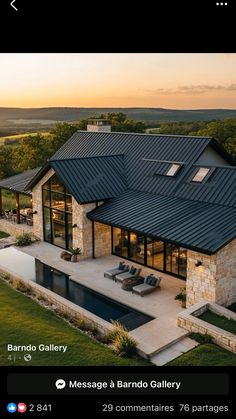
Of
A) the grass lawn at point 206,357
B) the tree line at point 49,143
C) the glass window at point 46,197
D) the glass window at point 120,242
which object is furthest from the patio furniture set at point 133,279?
the tree line at point 49,143

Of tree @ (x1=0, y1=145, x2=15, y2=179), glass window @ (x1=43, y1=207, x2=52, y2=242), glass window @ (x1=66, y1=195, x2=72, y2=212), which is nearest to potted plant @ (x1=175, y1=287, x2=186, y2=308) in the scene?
glass window @ (x1=66, y1=195, x2=72, y2=212)

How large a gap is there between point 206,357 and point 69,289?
6.75m

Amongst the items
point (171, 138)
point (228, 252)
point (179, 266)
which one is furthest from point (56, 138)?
point (228, 252)

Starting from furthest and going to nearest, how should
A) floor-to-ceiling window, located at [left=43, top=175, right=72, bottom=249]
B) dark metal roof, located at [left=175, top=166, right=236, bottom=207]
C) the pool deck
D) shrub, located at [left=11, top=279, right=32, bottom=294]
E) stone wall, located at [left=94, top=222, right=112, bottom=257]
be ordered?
1. floor-to-ceiling window, located at [left=43, top=175, right=72, bottom=249]
2. stone wall, located at [left=94, top=222, right=112, bottom=257]
3. dark metal roof, located at [left=175, top=166, right=236, bottom=207]
4. shrub, located at [left=11, top=279, right=32, bottom=294]
5. the pool deck

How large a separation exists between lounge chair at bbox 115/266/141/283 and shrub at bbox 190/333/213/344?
14.7ft

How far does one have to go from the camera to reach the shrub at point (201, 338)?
38.5ft

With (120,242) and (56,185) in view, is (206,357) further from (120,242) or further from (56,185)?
(56,185)

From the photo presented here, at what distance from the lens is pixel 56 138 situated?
4181cm

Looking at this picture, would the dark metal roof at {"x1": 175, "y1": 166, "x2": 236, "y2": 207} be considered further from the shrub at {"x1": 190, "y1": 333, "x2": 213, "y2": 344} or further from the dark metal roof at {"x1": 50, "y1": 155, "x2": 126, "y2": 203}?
the shrub at {"x1": 190, "y1": 333, "x2": 213, "y2": 344}

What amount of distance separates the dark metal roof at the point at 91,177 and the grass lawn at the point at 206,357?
30.0 feet

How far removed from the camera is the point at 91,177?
19.8m

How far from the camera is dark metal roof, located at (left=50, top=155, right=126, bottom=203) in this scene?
1895cm

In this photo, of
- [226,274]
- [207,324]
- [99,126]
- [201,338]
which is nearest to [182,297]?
[226,274]

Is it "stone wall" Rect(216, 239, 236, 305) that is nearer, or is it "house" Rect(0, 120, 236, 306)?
"stone wall" Rect(216, 239, 236, 305)
